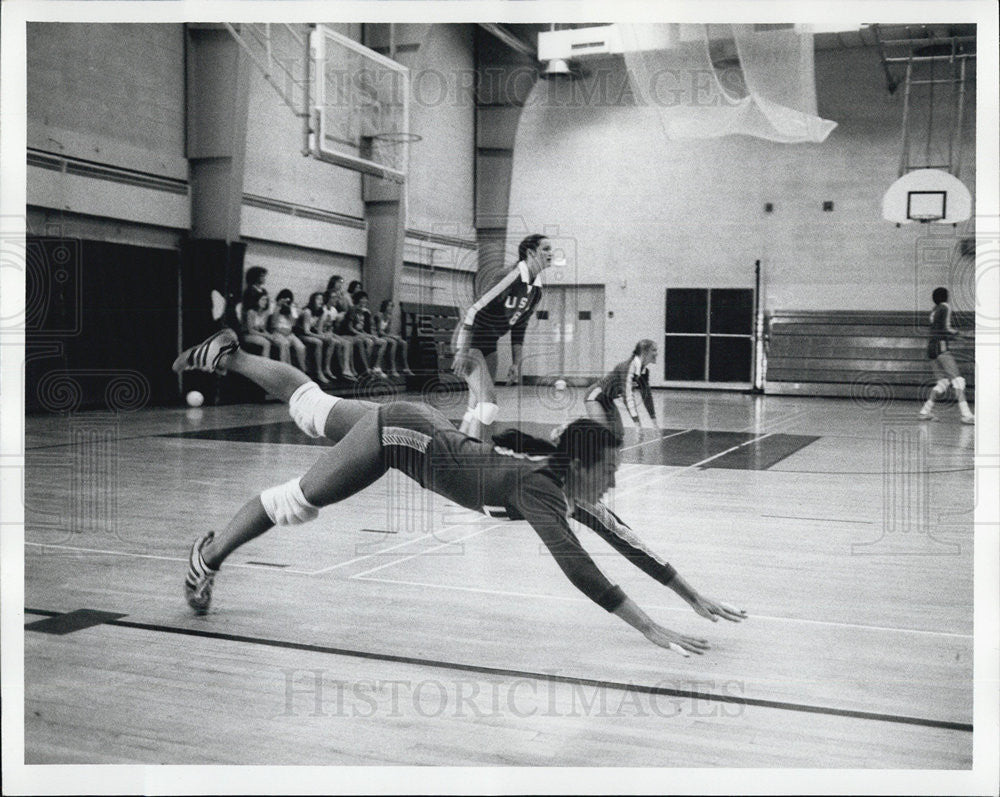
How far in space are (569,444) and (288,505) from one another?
2.77 feet

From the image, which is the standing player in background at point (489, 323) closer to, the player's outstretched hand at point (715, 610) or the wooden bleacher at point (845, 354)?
the player's outstretched hand at point (715, 610)

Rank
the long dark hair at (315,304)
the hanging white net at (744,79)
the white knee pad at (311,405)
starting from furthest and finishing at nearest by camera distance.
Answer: the long dark hair at (315,304) → the hanging white net at (744,79) → the white knee pad at (311,405)

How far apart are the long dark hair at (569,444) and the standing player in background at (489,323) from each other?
2.01 metres

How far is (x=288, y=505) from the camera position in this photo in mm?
2957

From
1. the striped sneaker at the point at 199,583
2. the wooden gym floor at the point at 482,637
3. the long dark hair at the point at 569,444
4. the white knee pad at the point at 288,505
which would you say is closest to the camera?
the wooden gym floor at the point at 482,637

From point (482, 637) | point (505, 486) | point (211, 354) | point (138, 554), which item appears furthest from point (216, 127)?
point (505, 486)

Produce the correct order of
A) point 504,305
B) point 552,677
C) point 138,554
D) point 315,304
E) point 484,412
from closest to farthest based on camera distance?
point 552,677
point 138,554
point 504,305
point 484,412
point 315,304

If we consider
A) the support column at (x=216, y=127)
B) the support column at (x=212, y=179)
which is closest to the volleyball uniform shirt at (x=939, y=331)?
the support column at (x=212, y=179)

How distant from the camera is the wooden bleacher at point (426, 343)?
1385cm

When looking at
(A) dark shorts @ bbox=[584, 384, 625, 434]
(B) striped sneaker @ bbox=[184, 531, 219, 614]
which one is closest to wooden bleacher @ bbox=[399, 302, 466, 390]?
A: (A) dark shorts @ bbox=[584, 384, 625, 434]

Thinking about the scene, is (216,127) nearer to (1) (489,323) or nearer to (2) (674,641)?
(1) (489,323)

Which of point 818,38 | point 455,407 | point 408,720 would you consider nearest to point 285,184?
point 455,407

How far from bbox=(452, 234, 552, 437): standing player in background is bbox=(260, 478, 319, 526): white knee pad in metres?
2.09

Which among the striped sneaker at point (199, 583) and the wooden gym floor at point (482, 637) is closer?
the wooden gym floor at point (482, 637)
